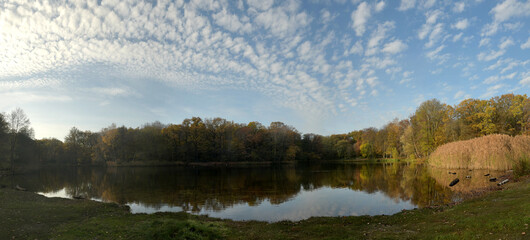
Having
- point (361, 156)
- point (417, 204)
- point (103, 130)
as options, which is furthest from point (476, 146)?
point (103, 130)

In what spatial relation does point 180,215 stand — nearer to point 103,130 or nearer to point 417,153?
point 417,153

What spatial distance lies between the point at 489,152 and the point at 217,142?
77.7 metres

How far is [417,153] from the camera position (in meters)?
73.6

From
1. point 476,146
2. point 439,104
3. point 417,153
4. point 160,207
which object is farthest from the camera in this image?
point 417,153

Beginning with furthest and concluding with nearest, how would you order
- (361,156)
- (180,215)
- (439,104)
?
(361,156)
(439,104)
(180,215)

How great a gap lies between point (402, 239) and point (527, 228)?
129 inches

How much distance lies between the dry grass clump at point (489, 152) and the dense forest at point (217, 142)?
20.3 m

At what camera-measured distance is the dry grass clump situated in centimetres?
3209

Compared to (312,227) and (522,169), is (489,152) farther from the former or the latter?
(312,227)

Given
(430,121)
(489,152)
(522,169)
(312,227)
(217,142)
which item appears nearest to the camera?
(312,227)

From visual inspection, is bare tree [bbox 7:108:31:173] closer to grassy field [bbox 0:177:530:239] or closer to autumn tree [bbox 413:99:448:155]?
grassy field [bbox 0:177:530:239]

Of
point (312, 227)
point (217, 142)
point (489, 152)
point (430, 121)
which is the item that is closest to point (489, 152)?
point (489, 152)

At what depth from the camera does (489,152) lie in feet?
113

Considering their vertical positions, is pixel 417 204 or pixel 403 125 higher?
pixel 403 125
